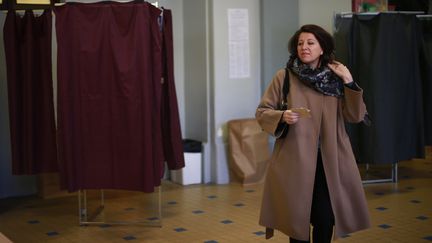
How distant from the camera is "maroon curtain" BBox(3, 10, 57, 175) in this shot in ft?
16.8

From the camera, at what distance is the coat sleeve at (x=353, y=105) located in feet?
9.23

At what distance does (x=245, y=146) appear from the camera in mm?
6336

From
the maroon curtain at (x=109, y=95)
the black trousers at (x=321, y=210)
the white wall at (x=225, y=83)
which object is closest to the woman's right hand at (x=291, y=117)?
the black trousers at (x=321, y=210)

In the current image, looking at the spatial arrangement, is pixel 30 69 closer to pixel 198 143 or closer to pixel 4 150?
pixel 4 150

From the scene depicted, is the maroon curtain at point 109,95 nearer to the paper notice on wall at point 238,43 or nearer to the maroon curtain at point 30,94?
the maroon curtain at point 30,94

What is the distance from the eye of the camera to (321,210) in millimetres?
2850

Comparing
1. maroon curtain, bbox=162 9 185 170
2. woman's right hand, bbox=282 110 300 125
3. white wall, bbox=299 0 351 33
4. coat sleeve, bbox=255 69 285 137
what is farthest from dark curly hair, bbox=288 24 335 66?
white wall, bbox=299 0 351 33

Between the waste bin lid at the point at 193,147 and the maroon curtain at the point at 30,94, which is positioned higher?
the maroon curtain at the point at 30,94

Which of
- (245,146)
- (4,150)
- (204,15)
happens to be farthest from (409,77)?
(4,150)

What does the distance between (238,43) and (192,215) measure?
2150 mm

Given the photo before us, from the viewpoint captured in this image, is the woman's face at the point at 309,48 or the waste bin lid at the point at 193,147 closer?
the woman's face at the point at 309,48

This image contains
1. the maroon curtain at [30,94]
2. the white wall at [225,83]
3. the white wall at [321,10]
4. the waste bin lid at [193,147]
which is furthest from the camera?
the white wall at [321,10]

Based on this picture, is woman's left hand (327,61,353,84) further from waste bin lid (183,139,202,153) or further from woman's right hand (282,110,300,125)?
waste bin lid (183,139,202,153)

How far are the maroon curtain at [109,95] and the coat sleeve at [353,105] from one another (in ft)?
6.42
